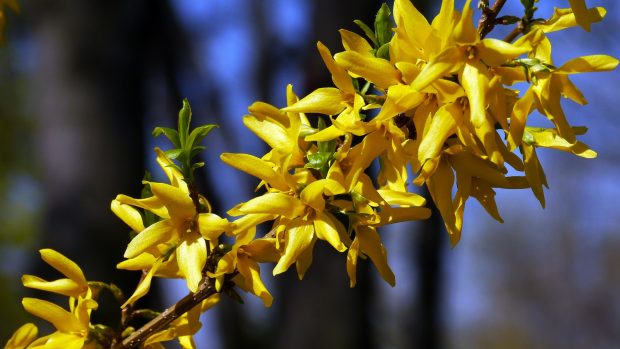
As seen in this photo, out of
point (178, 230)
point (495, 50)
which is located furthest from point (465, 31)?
point (178, 230)

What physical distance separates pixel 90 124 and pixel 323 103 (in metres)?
3.66

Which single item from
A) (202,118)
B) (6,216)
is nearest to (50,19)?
(202,118)

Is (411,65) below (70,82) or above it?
above

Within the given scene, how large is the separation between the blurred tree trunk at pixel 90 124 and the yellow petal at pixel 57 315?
289 cm

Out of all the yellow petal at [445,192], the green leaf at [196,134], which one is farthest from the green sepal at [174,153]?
the yellow petal at [445,192]

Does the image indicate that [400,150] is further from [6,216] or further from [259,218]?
[6,216]

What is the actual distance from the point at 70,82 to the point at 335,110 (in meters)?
3.89

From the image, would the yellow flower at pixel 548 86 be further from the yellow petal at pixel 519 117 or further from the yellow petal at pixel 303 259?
the yellow petal at pixel 303 259

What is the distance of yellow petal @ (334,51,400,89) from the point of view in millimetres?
954

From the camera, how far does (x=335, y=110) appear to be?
3.41 ft

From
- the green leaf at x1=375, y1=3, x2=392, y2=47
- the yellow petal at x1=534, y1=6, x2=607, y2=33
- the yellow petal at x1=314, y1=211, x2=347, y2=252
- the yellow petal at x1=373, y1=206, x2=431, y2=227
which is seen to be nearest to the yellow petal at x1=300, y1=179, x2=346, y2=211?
the yellow petal at x1=314, y1=211, x2=347, y2=252

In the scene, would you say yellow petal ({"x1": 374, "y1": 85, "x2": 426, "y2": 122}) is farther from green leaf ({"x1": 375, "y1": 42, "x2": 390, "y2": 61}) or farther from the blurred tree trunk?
the blurred tree trunk

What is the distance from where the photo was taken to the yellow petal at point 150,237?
97cm

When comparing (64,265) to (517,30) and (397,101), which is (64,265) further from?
(517,30)
